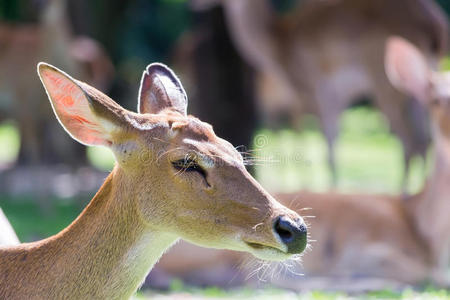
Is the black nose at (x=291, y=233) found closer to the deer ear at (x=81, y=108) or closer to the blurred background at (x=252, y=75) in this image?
the deer ear at (x=81, y=108)

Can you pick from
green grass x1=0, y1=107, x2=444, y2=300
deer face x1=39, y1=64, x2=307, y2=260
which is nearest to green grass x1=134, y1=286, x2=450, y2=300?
green grass x1=0, y1=107, x2=444, y2=300

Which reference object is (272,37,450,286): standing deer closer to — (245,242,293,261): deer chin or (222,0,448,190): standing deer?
(222,0,448,190): standing deer

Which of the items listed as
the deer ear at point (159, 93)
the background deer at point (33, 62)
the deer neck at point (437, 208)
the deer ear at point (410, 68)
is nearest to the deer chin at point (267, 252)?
the deer ear at point (159, 93)

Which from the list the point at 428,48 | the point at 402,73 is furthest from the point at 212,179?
the point at 428,48

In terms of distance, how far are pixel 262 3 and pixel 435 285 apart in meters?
5.30

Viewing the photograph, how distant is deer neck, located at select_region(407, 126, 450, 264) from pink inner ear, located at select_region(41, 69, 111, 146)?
413cm

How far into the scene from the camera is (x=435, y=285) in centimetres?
650

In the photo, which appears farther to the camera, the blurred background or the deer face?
the blurred background

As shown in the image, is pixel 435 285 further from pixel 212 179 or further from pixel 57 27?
pixel 57 27

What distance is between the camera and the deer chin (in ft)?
9.64

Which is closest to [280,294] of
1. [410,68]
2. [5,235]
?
[410,68]

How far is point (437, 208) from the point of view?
6809 millimetres

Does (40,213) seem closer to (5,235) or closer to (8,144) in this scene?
(5,235)

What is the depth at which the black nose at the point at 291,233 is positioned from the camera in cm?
288
